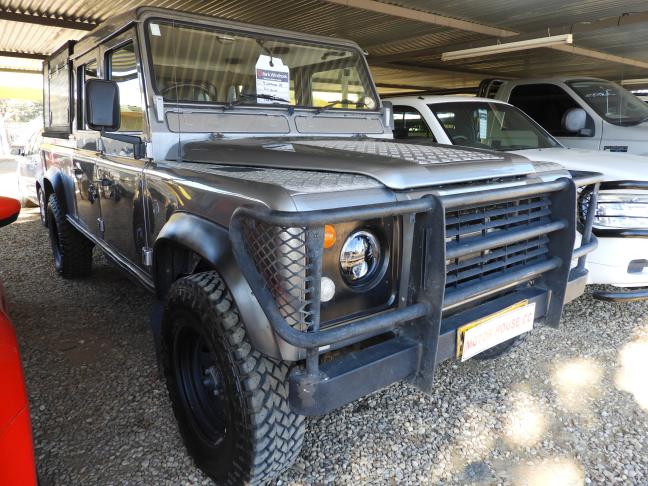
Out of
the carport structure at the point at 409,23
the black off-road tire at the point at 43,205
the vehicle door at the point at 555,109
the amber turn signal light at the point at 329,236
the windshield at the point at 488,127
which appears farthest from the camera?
the carport structure at the point at 409,23

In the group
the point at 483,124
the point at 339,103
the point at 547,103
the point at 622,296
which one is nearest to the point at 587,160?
the point at 622,296

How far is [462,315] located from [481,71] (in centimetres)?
1330

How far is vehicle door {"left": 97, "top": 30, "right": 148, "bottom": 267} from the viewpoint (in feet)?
8.68

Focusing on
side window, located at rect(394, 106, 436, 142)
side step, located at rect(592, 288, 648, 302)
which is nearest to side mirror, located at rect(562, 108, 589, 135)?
side window, located at rect(394, 106, 436, 142)

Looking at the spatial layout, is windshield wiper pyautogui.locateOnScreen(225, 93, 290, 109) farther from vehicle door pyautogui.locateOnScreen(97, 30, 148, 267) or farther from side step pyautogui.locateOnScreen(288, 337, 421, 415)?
side step pyautogui.locateOnScreen(288, 337, 421, 415)

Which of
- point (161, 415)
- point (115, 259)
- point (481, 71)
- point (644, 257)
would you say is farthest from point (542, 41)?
point (481, 71)

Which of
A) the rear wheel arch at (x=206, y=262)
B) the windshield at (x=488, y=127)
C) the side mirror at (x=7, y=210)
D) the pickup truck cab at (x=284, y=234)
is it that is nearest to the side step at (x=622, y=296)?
the pickup truck cab at (x=284, y=234)

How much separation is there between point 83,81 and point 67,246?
1.64 meters

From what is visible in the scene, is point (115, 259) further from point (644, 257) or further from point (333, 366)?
point (644, 257)

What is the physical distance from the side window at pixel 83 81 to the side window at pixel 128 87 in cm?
41

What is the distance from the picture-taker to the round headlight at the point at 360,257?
171 cm

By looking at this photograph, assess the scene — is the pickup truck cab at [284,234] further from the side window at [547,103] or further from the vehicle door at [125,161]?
the side window at [547,103]

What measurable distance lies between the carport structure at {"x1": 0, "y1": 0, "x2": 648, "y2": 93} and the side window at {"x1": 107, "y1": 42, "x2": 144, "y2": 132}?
3829mm

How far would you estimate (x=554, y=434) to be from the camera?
7.97 feet
